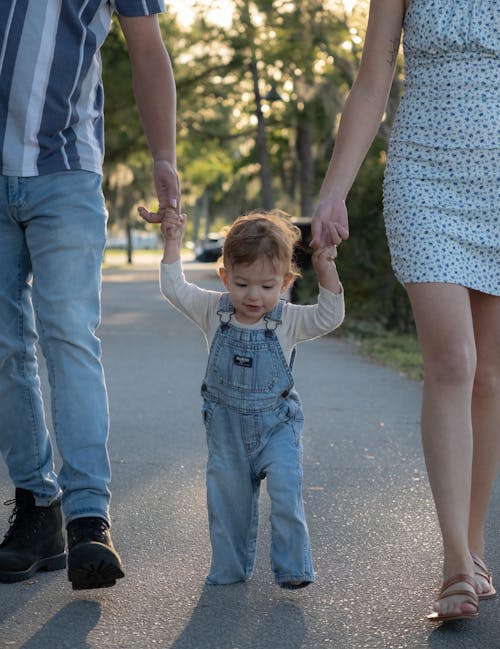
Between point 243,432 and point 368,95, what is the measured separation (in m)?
1.03

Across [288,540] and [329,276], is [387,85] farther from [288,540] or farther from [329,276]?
[288,540]

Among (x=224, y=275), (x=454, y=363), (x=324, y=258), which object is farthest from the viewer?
(x=224, y=275)

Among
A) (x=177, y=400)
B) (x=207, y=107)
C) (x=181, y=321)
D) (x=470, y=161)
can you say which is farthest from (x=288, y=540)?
(x=207, y=107)

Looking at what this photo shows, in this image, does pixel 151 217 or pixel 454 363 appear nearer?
pixel 454 363

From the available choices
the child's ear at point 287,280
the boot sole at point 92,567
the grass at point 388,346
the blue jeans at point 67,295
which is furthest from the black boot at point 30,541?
the grass at point 388,346

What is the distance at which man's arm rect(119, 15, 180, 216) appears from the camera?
3.72m

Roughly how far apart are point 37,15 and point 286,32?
18.6 meters

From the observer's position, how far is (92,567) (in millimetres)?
3283

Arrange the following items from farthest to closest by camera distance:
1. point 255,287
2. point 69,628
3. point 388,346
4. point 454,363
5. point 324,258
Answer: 1. point 388,346
2. point 255,287
3. point 324,258
4. point 454,363
5. point 69,628

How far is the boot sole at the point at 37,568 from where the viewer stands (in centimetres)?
363

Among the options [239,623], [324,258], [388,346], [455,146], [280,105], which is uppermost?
[455,146]

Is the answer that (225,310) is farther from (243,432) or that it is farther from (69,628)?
(69,628)

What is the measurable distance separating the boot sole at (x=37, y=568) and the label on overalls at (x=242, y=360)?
83cm

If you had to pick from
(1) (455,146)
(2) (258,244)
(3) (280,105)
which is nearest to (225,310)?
(2) (258,244)
